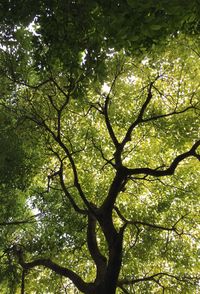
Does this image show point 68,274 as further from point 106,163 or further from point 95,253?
point 106,163

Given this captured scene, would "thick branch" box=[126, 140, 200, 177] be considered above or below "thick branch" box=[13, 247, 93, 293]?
above

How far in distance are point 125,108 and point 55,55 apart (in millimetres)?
8762

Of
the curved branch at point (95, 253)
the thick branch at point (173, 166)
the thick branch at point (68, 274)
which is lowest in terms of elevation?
the thick branch at point (68, 274)

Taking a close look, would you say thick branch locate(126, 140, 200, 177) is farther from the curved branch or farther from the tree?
the curved branch

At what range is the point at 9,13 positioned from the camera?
24.2 ft

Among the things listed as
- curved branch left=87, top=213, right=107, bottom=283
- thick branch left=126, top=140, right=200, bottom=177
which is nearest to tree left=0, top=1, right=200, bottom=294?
curved branch left=87, top=213, right=107, bottom=283

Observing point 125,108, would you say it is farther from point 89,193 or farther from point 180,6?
point 180,6

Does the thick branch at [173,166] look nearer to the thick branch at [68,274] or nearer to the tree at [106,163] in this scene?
the tree at [106,163]

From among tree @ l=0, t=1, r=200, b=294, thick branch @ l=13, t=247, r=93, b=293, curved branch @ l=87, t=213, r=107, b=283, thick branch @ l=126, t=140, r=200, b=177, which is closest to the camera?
thick branch @ l=13, t=247, r=93, b=293

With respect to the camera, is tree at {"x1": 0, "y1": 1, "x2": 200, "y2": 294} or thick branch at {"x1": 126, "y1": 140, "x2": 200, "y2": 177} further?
tree at {"x1": 0, "y1": 1, "x2": 200, "y2": 294}

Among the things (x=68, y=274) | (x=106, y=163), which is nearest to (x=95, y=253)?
(x=68, y=274)

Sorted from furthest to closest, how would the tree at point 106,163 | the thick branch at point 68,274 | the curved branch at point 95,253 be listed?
1. the tree at point 106,163
2. the curved branch at point 95,253
3. the thick branch at point 68,274

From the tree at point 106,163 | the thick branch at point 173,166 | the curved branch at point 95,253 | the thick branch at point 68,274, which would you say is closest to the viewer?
the thick branch at point 68,274

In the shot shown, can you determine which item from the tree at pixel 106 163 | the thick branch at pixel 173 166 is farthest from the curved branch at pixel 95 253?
the thick branch at pixel 173 166
